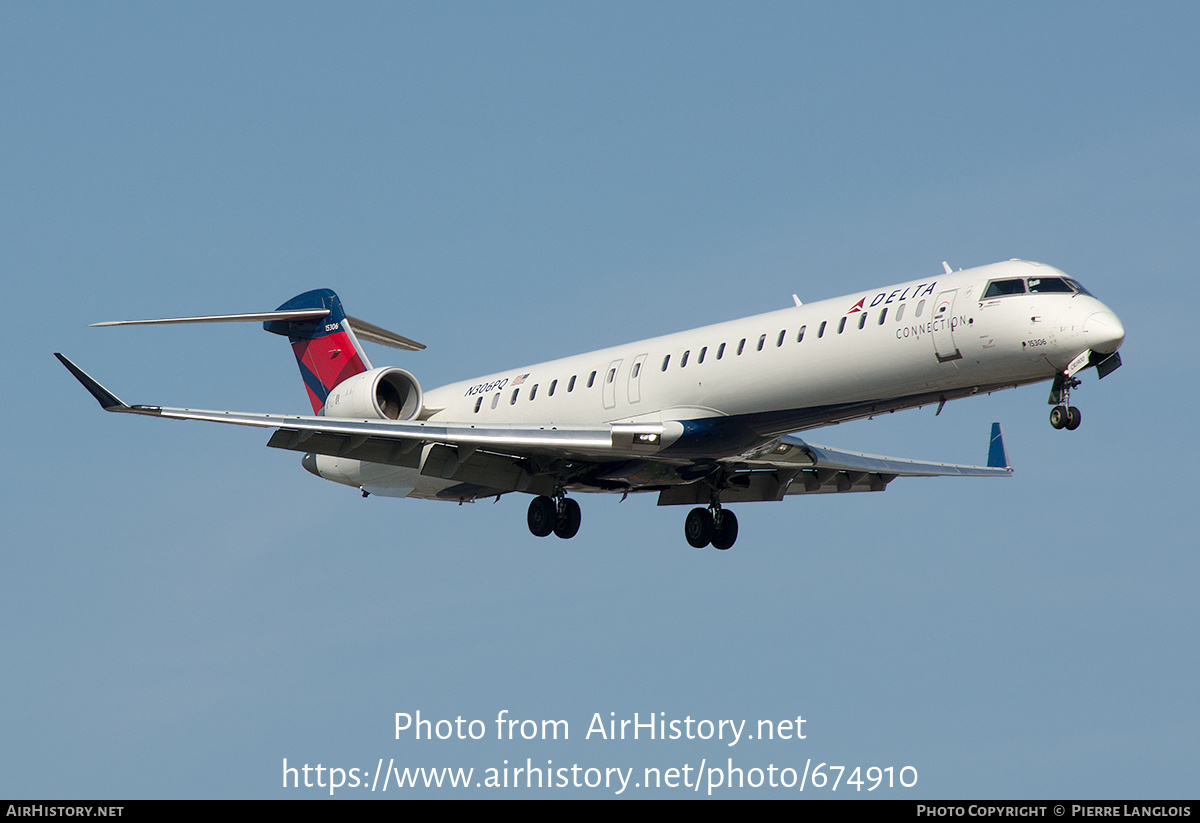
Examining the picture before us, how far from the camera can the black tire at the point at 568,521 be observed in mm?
24516

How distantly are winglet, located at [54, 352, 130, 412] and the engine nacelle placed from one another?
4913 mm

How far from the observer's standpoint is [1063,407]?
755 inches

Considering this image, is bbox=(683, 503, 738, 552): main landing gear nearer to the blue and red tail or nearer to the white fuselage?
the white fuselage

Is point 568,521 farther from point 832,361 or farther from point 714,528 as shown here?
point 832,361

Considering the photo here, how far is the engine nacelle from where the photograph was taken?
2481 centimetres

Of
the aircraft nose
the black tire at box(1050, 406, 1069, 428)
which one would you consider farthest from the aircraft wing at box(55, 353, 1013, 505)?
the aircraft nose

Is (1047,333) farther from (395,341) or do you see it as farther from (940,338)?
(395,341)

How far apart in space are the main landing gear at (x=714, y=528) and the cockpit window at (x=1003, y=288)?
757cm

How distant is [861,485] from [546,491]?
245 inches

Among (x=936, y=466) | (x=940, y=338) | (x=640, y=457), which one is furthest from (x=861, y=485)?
(x=940, y=338)

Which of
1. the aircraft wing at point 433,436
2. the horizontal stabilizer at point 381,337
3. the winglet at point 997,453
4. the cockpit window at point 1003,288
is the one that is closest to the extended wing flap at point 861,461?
the winglet at point 997,453

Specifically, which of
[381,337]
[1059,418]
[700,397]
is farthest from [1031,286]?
[381,337]

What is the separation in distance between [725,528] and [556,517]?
3.16m

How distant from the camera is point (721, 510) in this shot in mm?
25859
